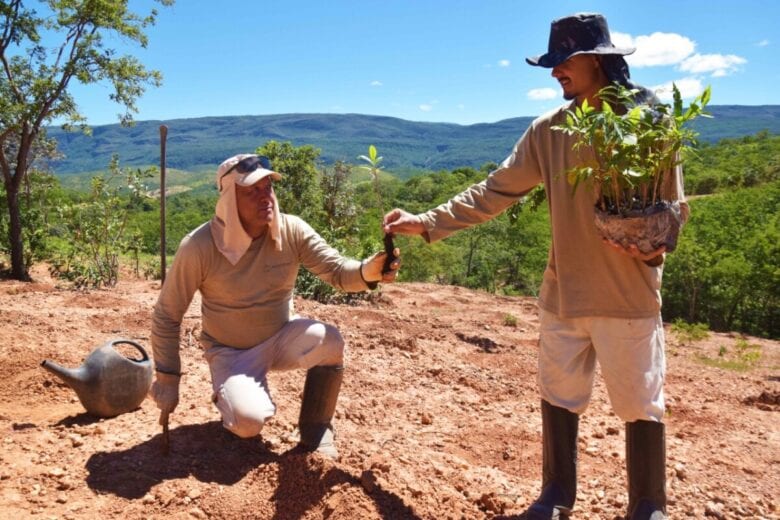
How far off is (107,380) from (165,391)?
2.34ft

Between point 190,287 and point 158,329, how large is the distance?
252 millimetres

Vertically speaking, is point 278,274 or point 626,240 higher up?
point 626,240

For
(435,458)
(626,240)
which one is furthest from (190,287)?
(626,240)

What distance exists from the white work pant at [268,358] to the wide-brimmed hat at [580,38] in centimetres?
165

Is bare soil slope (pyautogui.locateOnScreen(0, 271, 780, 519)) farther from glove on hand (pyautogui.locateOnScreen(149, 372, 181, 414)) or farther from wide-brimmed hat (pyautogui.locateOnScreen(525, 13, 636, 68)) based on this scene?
wide-brimmed hat (pyautogui.locateOnScreen(525, 13, 636, 68))

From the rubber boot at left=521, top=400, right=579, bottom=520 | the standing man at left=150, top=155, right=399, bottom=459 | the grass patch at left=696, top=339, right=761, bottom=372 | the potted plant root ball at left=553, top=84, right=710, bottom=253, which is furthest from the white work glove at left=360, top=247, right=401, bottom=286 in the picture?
the grass patch at left=696, top=339, right=761, bottom=372

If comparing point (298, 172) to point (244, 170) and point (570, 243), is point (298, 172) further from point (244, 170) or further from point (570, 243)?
point (570, 243)

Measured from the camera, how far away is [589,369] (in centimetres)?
251

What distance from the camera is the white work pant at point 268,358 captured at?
9.59 ft

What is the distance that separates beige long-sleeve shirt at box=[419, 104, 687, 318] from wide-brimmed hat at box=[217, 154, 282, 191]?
1.04 metres

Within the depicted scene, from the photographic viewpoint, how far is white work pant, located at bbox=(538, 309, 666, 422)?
90.4 inches

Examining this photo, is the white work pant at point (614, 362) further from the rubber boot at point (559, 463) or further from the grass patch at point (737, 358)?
the grass patch at point (737, 358)

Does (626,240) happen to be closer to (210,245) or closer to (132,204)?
(210,245)

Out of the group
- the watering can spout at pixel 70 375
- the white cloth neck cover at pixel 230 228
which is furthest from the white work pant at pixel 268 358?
the watering can spout at pixel 70 375
